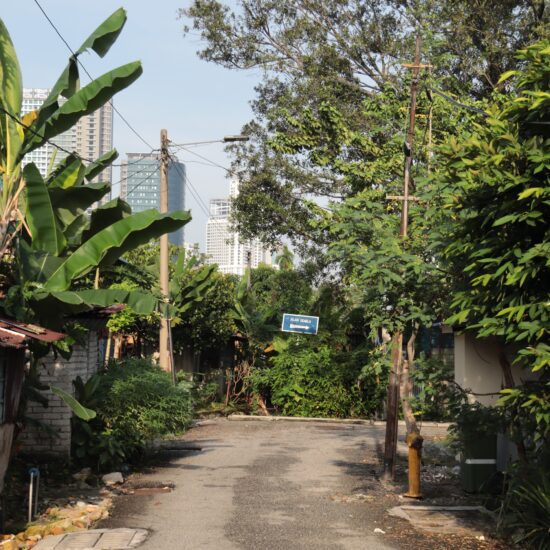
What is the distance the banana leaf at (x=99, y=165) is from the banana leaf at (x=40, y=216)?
5.23ft

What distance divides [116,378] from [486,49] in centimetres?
1737

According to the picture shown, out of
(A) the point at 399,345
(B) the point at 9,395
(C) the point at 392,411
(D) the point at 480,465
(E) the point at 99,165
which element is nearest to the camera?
(B) the point at 9,395

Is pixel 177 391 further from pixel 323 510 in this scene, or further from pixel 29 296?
pixel 29 296

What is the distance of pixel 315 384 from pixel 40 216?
60.9 ft

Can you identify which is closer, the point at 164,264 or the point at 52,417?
the point at 52,417

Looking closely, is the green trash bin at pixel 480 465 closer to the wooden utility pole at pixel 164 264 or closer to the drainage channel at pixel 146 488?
the drainage channel at pixel 146 488

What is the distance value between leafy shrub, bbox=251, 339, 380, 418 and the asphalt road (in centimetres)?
621

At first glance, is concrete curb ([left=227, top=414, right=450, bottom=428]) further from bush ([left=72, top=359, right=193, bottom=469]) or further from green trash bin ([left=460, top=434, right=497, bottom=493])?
green trash bin ([left=460, top=434, right=497, bottom=493])

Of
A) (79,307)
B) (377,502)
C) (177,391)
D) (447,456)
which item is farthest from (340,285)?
(79,307)

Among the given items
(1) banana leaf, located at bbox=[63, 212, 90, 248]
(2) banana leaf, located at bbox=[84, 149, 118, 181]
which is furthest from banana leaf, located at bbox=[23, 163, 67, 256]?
(2) banana leaf, located at bbox=[84, 149, 118, 181]

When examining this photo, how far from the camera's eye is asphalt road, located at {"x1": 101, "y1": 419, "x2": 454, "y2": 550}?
1080 cm

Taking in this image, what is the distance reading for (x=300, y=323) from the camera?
28.5 metres

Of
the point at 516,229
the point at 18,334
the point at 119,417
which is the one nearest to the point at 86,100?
the point at 18,334

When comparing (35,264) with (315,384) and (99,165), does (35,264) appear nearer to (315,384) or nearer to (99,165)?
(99,165)
